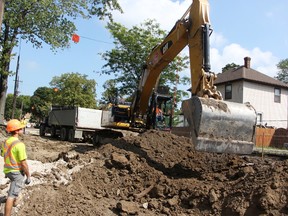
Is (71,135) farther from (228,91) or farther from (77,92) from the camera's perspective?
(77,92)

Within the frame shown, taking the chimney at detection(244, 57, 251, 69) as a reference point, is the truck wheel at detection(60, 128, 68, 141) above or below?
below

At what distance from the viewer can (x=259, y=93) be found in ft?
113

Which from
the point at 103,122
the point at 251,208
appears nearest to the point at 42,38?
the point at 103,122

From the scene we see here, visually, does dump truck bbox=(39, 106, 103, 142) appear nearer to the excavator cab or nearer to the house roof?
the excavator cab

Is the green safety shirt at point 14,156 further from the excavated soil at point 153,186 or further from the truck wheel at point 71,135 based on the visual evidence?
the truck wheel at point 71,135

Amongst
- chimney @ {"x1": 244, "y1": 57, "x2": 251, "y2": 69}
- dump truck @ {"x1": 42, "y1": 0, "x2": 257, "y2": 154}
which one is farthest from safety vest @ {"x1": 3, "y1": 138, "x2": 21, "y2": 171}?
chimney @ {"x1": 244, "y1": 57, "x2": 251, "y2": 69}

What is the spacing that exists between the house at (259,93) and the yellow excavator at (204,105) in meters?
24.4

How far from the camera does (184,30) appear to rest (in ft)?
31.8

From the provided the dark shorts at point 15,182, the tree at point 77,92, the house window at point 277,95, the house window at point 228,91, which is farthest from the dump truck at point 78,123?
the tree at point 77,92

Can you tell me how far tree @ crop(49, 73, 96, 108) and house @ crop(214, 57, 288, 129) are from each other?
26.8 meters

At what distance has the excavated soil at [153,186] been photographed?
605cm

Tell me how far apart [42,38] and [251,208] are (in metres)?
20.9

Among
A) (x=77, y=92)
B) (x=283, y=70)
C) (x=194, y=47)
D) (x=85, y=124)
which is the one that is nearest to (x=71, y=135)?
(x=85, y=124)

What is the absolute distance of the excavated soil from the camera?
605cm
